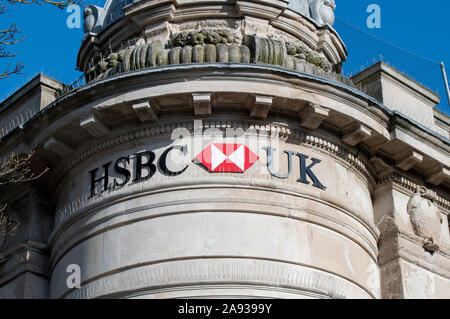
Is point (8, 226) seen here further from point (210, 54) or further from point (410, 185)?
point (410, 185)

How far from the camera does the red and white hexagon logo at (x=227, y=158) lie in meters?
21.2

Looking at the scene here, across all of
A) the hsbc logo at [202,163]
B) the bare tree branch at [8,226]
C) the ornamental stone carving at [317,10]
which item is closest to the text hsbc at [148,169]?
the hsbc logo at [202,163]

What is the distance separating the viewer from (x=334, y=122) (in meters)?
22.0

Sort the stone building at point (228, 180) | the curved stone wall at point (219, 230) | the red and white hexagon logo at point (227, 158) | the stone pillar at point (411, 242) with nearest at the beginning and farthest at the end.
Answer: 1. the curved stone wall at point (219, 230)
2. the stone building at point (228, 180)
3. the red and white hexagon logo at point (227, 158)
4. the stone pillar at point (411, 242)

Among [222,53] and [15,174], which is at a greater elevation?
[222,53]

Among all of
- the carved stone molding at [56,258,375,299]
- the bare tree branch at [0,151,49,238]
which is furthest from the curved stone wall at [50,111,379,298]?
the bare tree branch at [0,151,49,238]

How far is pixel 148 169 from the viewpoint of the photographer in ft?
70.2

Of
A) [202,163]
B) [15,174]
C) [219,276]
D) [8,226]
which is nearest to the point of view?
[219,276]

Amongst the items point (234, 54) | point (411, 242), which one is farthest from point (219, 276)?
point (234, 54)

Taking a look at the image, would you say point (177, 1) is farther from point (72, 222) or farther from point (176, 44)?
point (72, 222)

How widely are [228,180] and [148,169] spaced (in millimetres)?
1509

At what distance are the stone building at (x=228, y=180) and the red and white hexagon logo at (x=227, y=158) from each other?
0.08 ft

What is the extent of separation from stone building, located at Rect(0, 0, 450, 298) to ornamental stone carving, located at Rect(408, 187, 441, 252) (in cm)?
3

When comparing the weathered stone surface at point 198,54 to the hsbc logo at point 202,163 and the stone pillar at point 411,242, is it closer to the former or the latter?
the hsbc logo at point 202,163
